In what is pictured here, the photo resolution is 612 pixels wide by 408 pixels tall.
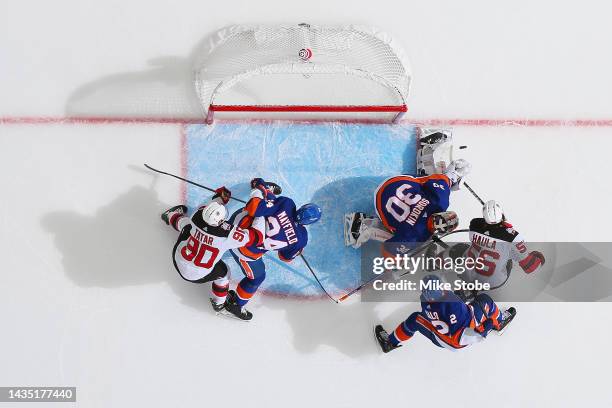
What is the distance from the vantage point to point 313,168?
4.56 meters

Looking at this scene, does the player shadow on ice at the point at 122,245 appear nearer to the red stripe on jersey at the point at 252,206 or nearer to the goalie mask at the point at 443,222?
the red stripe on jersey at the point at 252,206

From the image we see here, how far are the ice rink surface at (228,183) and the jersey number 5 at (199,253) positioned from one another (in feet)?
2.32

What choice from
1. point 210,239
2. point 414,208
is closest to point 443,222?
point 414,208

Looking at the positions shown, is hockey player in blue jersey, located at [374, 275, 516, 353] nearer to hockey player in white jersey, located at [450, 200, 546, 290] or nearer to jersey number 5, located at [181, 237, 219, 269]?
hockey player in white jersey, located at [450, 200, 546, 290]

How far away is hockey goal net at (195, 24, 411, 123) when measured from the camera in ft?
12.5

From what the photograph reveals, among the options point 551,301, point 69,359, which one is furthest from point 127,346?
point 551,301

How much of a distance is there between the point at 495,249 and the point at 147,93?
301 cm

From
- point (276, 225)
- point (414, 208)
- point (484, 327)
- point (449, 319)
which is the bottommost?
point (484, 327)

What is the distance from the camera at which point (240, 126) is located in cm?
452

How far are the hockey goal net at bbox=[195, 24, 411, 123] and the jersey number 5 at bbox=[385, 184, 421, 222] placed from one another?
2.03ft

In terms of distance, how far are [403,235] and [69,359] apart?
2838 mm

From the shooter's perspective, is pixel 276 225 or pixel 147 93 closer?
pixel 276 225

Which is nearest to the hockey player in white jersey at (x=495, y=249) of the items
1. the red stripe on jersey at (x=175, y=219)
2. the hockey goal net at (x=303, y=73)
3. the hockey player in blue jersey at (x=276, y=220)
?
the hockey goal net at (x=303, y=73)

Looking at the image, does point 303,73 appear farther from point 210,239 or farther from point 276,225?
point 210,239
